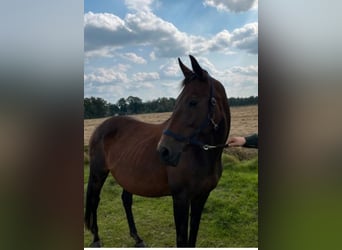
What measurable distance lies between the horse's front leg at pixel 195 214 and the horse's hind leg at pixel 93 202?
20.8 inches

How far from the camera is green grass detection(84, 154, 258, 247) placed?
177 centimetres

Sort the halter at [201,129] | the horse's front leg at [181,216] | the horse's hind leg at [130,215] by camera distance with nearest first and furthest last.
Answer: the halter at [201,129] < the horse's front leg at [181,216] < the horse's hind leg at [130,215]

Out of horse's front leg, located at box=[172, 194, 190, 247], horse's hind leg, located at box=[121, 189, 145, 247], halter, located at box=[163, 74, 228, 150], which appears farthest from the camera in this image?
horse's hind leg, located at box=[121, 189, 145, 247]

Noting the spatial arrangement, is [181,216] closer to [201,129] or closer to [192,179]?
[192,179]

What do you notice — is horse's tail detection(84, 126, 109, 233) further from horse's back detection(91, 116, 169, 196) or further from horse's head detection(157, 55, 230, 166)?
horse's head detection(157, 55, 230, 166)

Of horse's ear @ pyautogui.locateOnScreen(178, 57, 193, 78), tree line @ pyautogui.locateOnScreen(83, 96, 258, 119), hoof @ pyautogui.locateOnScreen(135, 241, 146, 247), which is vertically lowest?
hoof @ pyautogui.locateOnScreen(135, 241, 146, 247)

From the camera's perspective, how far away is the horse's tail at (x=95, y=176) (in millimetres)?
1849

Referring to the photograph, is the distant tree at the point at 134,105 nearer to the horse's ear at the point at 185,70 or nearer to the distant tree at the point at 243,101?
the horse's ear at the point at 185,70

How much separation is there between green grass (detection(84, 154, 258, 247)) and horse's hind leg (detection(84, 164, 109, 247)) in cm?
3

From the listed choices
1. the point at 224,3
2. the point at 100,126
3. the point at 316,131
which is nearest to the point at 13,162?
the point at 100,126

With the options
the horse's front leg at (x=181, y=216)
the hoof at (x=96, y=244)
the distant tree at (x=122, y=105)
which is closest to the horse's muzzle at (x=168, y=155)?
the horse's front leg at (x=181, y=216)

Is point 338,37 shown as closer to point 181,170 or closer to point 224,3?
point 224,3

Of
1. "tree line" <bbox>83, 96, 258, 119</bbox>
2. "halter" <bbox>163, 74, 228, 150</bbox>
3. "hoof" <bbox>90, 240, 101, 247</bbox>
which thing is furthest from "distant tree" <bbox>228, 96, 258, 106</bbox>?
"hoof" <bbox>90, 240, 101, 247</bbox>

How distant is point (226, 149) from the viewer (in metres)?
1.79
